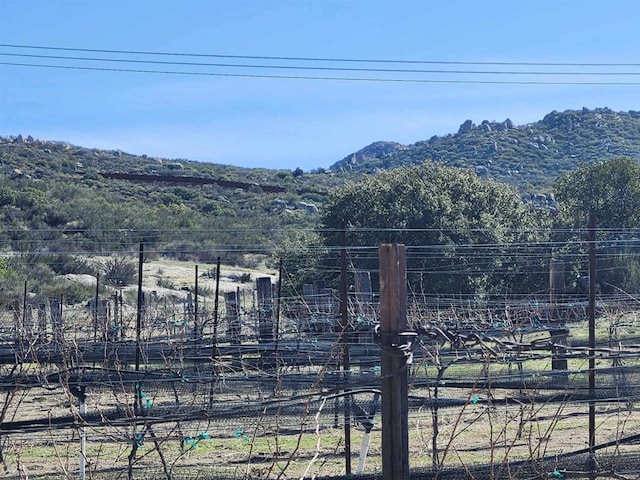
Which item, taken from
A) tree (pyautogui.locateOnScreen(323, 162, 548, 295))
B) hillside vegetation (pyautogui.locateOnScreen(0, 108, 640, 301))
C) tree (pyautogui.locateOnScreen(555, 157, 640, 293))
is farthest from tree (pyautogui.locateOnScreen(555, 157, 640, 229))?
hillside vegetation (pyautogui.locateOnScreen(0, 108, 640, 301))

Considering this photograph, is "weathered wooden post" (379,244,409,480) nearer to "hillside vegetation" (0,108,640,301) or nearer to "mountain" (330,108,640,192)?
"hillside vegetation" (0,108,640,301)

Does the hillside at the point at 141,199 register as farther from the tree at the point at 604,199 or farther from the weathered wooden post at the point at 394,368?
the weathered wooden post at the point at 394,368

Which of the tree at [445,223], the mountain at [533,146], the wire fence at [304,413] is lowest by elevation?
the wire fence at [304,413]

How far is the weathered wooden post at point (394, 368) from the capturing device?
324cm

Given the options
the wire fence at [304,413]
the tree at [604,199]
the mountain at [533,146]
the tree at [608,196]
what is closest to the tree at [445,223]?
the tree at [604,199]

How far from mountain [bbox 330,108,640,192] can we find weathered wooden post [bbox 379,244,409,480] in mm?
58135

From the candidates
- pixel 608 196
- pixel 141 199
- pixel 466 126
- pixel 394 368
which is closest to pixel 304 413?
pixel 394 368

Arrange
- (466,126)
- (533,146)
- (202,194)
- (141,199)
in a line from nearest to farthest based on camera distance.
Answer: (141,199)
(202,194)
(533,146)
(466,126)

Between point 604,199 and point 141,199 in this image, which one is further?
point 141,199

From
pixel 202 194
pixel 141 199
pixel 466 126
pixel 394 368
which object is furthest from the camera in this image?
pixel 466 126

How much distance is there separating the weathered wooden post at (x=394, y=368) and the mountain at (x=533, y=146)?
58.1 meters

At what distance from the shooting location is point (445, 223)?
25.3m

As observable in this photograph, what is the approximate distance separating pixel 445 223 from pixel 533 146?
156 feet

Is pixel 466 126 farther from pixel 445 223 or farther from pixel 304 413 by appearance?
pixel 304 413
